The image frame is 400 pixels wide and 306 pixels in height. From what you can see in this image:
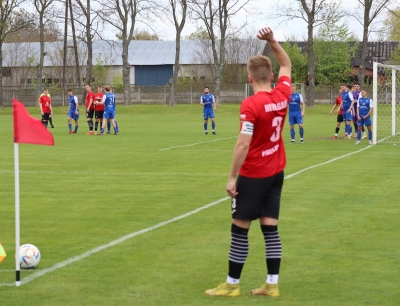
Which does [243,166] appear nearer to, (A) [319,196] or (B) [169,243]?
(B) [169,243]

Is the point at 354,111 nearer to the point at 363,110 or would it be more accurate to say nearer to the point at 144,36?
the point at 363,110

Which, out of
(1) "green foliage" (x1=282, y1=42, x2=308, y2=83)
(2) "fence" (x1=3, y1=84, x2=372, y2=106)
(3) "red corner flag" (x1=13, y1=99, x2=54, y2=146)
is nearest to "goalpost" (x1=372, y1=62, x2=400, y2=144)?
(3) "red corner flag" (x1=13, y1=99, x2=54, y2=146)

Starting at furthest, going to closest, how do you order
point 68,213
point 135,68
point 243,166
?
point 135,68, point 68,213, point 243,166

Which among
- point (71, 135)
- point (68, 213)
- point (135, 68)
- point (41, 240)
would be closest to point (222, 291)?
point (41, 240)

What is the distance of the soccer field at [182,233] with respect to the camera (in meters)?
6.44

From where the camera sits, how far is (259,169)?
6047mm

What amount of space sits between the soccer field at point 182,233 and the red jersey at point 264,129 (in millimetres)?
1082

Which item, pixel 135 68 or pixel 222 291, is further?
pixel 135 68

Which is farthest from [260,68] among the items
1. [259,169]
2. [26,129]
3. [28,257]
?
[28,257]

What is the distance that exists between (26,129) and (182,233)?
3.04 metres

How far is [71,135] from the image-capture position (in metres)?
30.6

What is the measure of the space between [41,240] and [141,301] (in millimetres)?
2908

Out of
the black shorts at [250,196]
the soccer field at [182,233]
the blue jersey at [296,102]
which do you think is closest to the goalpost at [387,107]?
the blue jersey at [296,102]

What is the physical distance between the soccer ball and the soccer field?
0.30 ft
